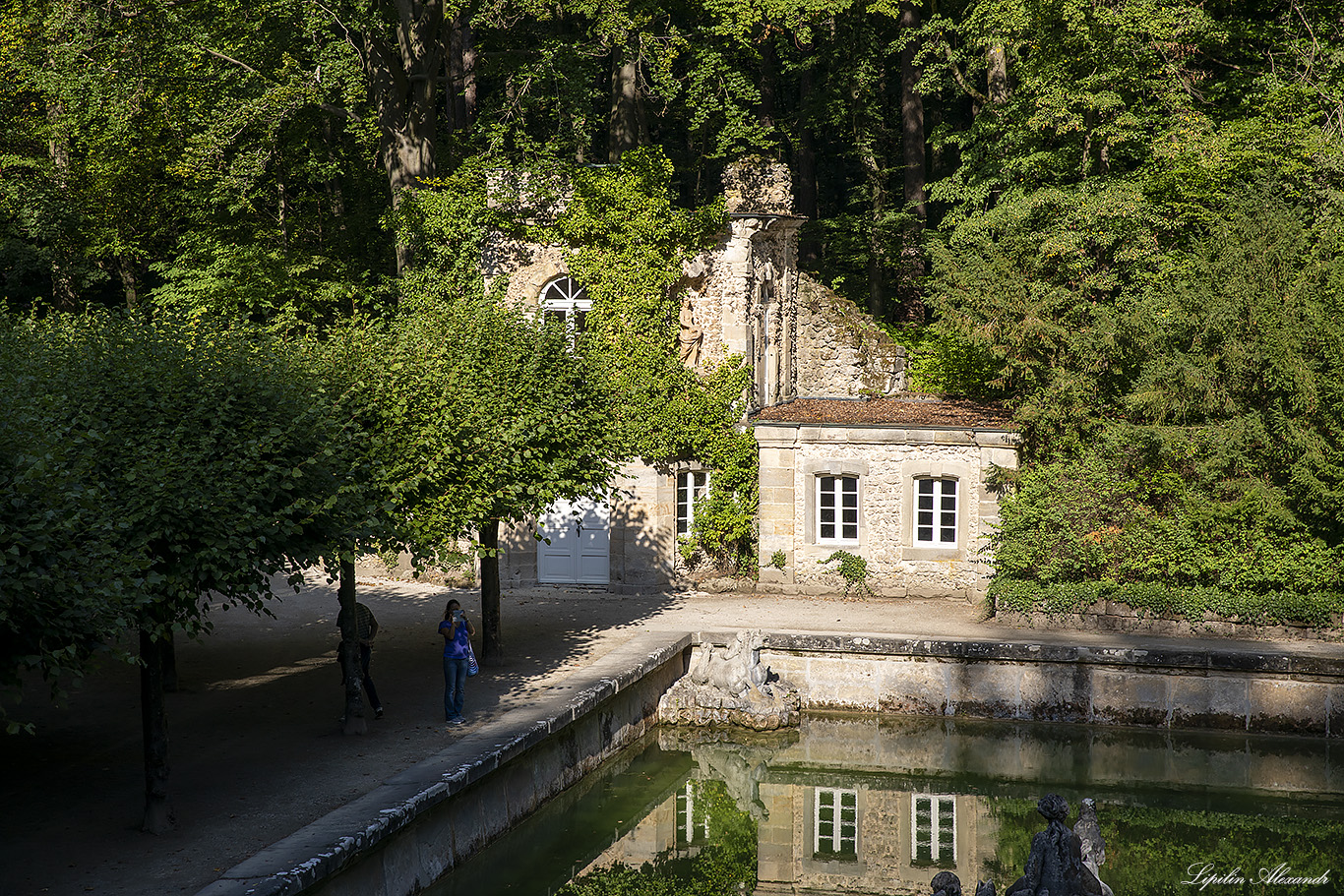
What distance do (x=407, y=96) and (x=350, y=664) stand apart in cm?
1439

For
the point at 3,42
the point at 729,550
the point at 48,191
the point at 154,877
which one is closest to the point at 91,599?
the point at 154,877

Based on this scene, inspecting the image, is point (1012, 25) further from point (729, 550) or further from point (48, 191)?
point (48, 191)

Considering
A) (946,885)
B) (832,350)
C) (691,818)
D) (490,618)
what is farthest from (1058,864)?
(832,350)

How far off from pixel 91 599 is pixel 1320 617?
16.4 m

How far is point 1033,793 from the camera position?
14.6 meters

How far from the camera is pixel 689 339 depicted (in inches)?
879

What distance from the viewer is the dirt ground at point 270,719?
9.76m

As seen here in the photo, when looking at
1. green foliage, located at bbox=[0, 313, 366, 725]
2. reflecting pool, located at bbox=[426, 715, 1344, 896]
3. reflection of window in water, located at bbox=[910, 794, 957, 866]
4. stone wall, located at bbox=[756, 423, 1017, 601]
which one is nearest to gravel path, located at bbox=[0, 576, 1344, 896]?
stone wall, located at bbox=[756, 423, 1017, 601]

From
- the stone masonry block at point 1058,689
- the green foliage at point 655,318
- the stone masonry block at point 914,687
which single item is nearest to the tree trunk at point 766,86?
the green foliage at point 655,318

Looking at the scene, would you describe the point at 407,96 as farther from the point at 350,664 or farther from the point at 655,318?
the point at 350,664

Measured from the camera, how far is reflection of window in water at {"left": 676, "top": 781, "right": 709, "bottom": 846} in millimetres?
13600

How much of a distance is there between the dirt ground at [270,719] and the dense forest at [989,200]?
11.5ft

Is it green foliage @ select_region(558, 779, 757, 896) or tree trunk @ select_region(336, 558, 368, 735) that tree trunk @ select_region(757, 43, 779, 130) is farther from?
green foliage @ select_region(558, 779, 757, 896)

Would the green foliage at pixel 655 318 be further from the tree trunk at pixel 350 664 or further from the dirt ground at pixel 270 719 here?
the tree trunk at pixel 350 664
